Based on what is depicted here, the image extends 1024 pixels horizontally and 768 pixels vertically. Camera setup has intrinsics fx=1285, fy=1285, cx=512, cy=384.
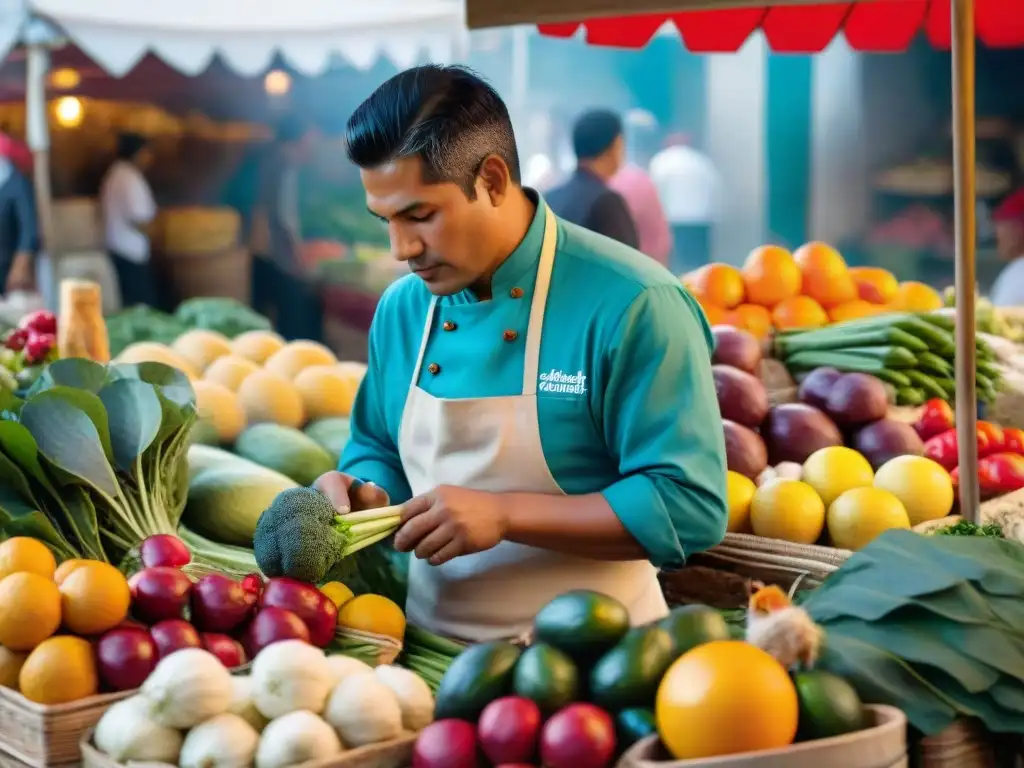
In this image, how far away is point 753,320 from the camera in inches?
176

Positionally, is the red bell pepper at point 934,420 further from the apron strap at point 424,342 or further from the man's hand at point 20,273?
the man's hand at point 20,273

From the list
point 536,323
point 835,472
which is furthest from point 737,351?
point 536,323

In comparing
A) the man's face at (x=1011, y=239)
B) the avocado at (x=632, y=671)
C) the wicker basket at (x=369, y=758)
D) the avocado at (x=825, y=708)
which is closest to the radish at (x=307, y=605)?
the wicker basket at (x=369, y=758)

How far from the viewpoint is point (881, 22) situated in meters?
4.61

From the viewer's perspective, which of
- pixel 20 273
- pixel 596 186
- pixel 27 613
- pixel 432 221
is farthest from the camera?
pixel 20 273

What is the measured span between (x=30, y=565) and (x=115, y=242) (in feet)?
30.3

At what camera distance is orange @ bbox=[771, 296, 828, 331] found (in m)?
4.51

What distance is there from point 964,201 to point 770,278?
2106 millimetres

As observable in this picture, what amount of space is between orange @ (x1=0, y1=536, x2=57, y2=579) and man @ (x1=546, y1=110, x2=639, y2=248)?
442cm

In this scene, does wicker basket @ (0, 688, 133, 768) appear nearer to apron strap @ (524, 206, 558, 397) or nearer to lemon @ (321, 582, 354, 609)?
lemon @ (321, 582, 354, 609)

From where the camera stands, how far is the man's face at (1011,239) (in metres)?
8.20

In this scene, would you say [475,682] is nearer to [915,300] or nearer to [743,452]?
[743,452]

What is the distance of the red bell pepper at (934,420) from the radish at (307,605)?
7.82 ft

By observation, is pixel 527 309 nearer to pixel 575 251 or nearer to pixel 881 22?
pixel 575 251
